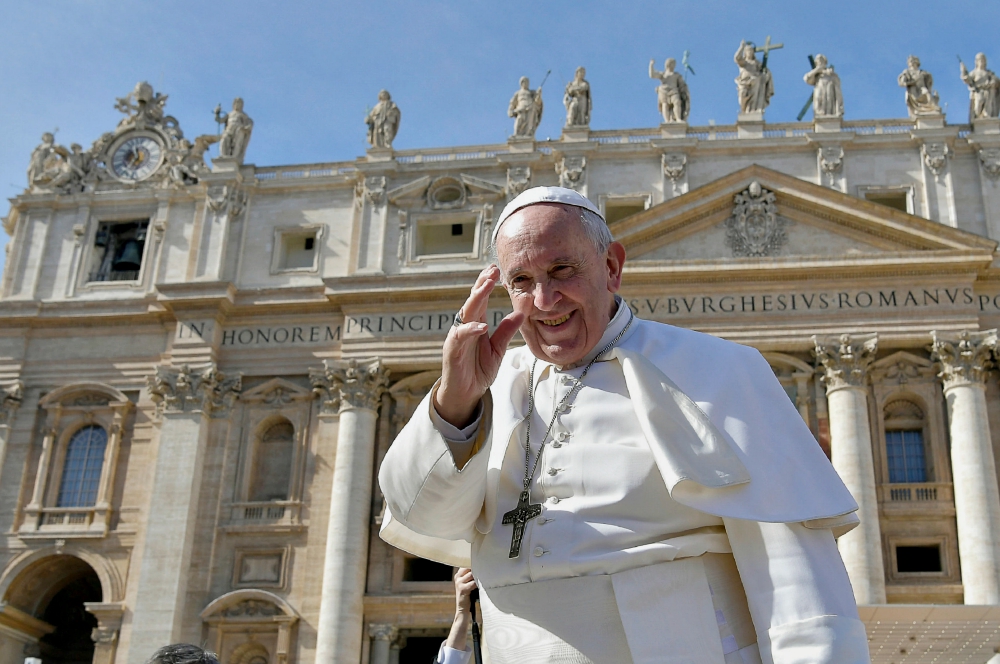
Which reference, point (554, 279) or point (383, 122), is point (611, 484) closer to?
Answer: point (554, 279)

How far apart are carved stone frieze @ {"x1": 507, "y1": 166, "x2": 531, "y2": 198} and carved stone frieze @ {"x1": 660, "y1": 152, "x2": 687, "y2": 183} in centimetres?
304

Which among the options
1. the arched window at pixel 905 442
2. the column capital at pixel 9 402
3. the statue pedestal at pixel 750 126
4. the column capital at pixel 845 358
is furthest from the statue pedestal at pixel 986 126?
the column capital at pixel 9 402

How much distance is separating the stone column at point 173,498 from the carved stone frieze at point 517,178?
7391mm

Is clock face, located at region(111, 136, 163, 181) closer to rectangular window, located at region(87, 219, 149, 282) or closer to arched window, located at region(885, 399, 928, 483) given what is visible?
rectangular window, located at region(87, 219, 149, 282)

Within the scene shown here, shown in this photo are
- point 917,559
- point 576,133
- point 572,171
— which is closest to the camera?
point 917,559

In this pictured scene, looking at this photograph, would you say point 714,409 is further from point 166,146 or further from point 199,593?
point 166,146

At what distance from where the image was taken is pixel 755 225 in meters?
25.2

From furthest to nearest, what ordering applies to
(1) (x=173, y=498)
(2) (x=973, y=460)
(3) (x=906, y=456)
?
1. (1) (x=173, y=498)
2. (3) (x=906, y=456)
3. (2) (x=973, y=460)

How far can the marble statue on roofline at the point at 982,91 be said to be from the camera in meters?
26.1

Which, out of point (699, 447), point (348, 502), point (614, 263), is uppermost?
point (348, 502)

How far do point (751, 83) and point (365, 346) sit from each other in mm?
10618

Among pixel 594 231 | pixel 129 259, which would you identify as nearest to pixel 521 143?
pixel 129 259

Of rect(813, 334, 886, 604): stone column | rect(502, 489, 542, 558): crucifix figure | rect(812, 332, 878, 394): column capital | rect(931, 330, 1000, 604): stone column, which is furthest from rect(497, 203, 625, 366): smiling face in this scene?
rect(812, 332, 878, 394): column capital

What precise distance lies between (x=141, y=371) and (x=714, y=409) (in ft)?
81.6
